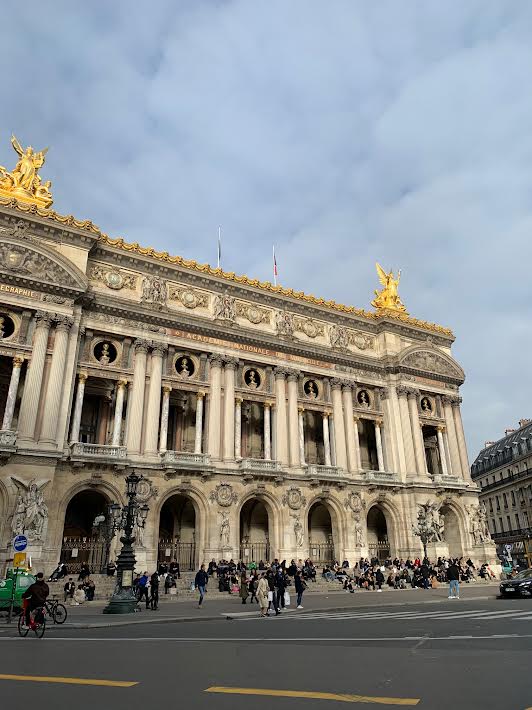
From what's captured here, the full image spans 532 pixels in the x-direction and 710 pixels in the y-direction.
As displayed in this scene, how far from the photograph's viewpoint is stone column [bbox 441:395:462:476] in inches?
1898

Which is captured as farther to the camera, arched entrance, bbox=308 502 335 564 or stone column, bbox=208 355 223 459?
arched entrance, bbox=308 502 335 564

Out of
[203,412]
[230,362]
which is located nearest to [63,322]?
[203,412]

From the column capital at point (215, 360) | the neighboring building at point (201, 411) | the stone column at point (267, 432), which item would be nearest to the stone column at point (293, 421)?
the neighboring building at point (201, 411)

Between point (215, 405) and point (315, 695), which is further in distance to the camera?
point (215, 405)

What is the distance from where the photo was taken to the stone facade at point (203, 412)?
3161cm

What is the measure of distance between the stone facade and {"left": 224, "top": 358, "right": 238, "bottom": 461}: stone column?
136mm

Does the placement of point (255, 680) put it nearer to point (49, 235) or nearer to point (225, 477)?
point (225, 477)

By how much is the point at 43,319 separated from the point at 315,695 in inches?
1189

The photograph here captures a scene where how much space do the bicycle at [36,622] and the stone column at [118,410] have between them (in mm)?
19739

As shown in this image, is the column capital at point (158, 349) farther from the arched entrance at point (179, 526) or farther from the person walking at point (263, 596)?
the person walking at point (263, 596)

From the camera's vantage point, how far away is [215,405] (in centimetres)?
3741

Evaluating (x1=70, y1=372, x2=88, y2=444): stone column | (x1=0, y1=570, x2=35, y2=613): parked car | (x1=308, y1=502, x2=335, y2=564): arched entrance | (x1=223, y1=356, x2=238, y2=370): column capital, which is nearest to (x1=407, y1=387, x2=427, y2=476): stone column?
(x1=308, y1=502, x2=335, y2=564): arched entrance

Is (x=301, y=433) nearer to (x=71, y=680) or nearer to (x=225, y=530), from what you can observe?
(x=225, y=530)

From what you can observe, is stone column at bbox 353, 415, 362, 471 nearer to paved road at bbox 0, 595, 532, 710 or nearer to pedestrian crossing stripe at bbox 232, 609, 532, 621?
pedestrian crossing stripe at bbox 232, 609, 532, 621
